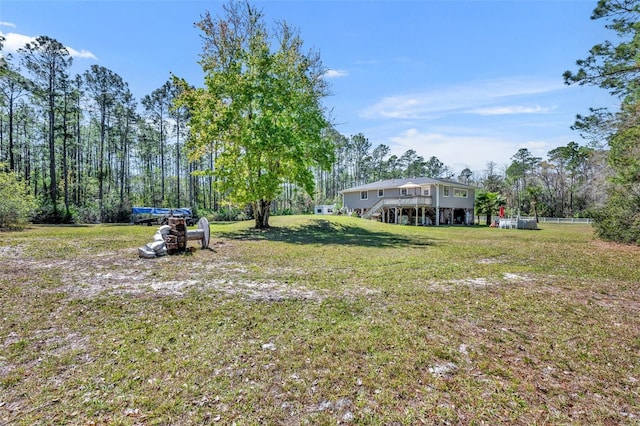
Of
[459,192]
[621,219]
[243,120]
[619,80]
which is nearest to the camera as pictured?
[619,80]

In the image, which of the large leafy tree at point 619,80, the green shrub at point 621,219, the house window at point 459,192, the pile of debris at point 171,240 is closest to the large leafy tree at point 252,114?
the pile of debris at point 171,240

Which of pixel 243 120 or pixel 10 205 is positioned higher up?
pixel 243 120

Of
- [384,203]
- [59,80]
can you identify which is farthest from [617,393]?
[59,80]

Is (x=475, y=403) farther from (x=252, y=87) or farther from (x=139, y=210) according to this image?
(x=139, y=210)

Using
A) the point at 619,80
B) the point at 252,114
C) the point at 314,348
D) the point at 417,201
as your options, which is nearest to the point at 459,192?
the point at 417,201

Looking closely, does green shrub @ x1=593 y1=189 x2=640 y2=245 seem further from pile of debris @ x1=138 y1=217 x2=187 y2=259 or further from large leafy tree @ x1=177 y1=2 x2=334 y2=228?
pile of debris @ x1=138 y1=217 x2=187 y2=259

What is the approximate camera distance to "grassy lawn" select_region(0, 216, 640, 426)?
2572mm

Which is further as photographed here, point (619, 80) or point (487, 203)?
point (487, 203)

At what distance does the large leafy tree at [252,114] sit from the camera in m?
17.0

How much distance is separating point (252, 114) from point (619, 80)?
1695cm

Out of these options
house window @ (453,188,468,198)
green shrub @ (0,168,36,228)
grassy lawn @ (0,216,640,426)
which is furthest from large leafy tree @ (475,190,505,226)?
green shrub @ (0,168,36,228)

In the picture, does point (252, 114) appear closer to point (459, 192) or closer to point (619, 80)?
point (619, 80)

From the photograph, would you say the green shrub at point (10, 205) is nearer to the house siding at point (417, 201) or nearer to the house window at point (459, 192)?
the house siding at point (417, 201)

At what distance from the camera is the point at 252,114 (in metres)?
18.3
